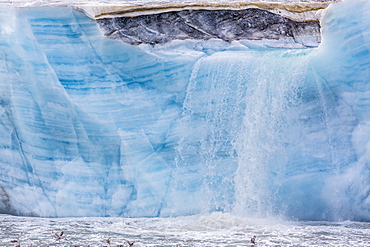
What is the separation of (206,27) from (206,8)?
244 millimetres

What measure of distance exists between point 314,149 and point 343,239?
4.98 feet

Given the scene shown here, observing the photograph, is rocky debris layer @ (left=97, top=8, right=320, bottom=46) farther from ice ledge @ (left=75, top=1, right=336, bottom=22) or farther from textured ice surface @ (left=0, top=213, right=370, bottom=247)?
textured ice surface @ (left=0, top=213, right=370, bottom=247)

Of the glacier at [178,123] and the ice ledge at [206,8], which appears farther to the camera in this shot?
the ice ledge at [206,8]

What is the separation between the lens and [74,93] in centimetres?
752

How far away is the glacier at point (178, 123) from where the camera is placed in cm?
733

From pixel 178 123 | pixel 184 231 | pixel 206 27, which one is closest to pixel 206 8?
pixel 206 27

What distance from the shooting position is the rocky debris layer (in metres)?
7.57

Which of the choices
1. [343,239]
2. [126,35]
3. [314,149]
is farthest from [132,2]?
[343,239]

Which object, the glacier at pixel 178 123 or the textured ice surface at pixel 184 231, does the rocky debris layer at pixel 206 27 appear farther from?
the textured ice surface at pixel 184 231

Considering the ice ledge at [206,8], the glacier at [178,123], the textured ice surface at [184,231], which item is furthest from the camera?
the ice ledge at [206,8]

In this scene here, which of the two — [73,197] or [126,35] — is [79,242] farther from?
[126,35]

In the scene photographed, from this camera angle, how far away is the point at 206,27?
7688 mm

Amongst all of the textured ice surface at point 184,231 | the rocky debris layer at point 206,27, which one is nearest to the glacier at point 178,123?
the rocky debris layer at point 206,27

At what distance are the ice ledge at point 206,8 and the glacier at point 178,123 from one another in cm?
18
